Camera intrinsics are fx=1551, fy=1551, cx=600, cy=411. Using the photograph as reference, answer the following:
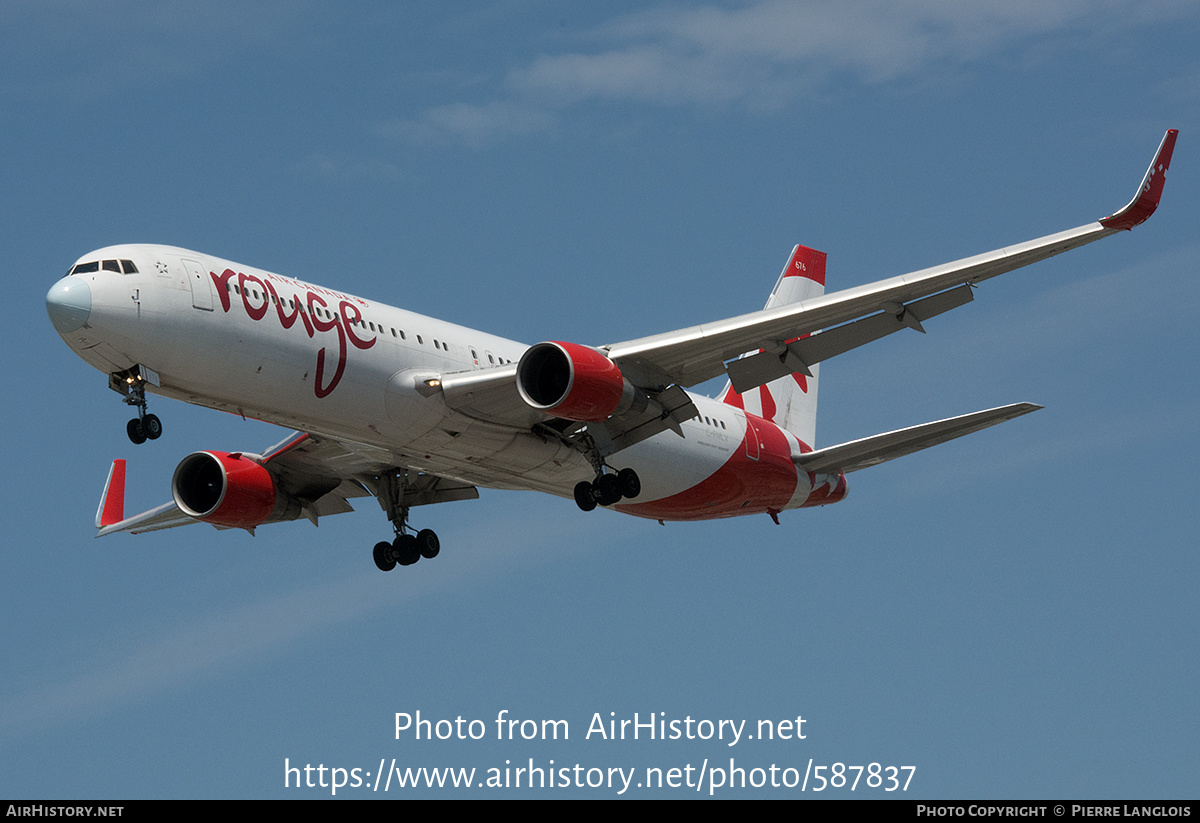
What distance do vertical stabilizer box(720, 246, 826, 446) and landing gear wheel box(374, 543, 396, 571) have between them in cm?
1010

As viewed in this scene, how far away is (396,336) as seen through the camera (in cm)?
3259

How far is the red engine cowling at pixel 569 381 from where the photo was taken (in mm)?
31797

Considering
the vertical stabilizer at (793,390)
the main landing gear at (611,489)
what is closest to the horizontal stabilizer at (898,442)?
the vertical stabilizer at (793,390)

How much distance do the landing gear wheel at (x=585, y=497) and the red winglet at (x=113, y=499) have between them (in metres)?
13.8

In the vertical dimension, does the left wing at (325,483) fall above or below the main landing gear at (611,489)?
above

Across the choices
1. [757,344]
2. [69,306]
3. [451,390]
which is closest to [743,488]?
[757,344]

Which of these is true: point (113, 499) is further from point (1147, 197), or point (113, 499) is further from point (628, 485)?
point (1147, 197)

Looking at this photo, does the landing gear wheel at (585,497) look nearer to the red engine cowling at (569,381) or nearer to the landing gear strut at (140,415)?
the red engine cowling at (569,381)

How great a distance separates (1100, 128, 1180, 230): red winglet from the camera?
100ft

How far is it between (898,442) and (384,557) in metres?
13.2

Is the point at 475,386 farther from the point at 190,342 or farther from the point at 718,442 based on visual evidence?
the point at 718,442

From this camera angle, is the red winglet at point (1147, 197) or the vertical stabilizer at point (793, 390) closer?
the red winglet at point (1147, 197)

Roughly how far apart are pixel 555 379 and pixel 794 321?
5162 mm

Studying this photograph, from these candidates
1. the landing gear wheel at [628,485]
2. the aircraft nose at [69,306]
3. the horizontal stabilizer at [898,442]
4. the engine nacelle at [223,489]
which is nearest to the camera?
the aircraft nose at [69,306]
